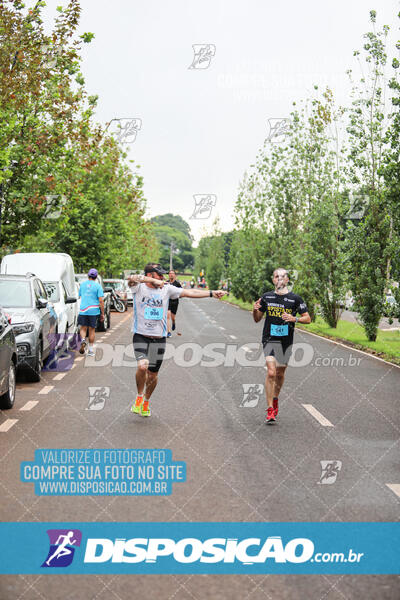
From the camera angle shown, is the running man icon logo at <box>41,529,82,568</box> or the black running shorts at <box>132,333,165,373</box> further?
the black running shorts at <box>132,333,165,373</box>

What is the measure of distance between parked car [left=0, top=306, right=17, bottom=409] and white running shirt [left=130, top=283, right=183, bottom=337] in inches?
65.8

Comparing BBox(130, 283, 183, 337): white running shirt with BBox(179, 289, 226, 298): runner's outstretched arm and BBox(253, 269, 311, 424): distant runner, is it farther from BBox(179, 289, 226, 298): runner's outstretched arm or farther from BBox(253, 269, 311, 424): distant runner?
BBox(253, 269, 311, 424): distant runner

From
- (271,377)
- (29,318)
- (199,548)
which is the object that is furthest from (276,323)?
(29,318)

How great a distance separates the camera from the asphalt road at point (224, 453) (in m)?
4.43

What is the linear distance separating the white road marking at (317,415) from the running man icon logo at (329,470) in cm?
198

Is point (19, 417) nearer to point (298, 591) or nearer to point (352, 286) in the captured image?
point (298, 591)

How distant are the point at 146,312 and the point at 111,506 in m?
3.84

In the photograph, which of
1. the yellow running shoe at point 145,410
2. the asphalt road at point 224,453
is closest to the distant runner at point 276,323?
the asphalt road at point 224,453

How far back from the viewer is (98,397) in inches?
445

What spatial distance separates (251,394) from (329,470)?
471 centimetres

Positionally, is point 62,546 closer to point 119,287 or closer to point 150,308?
point 150,308

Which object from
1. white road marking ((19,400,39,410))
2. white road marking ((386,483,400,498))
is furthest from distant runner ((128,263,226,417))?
white road marking ((386,483,400,498))

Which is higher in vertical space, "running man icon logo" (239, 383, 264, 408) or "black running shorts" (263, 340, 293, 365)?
"black running shorts" (263, 340, 293, 365)

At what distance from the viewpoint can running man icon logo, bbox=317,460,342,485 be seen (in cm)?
668
